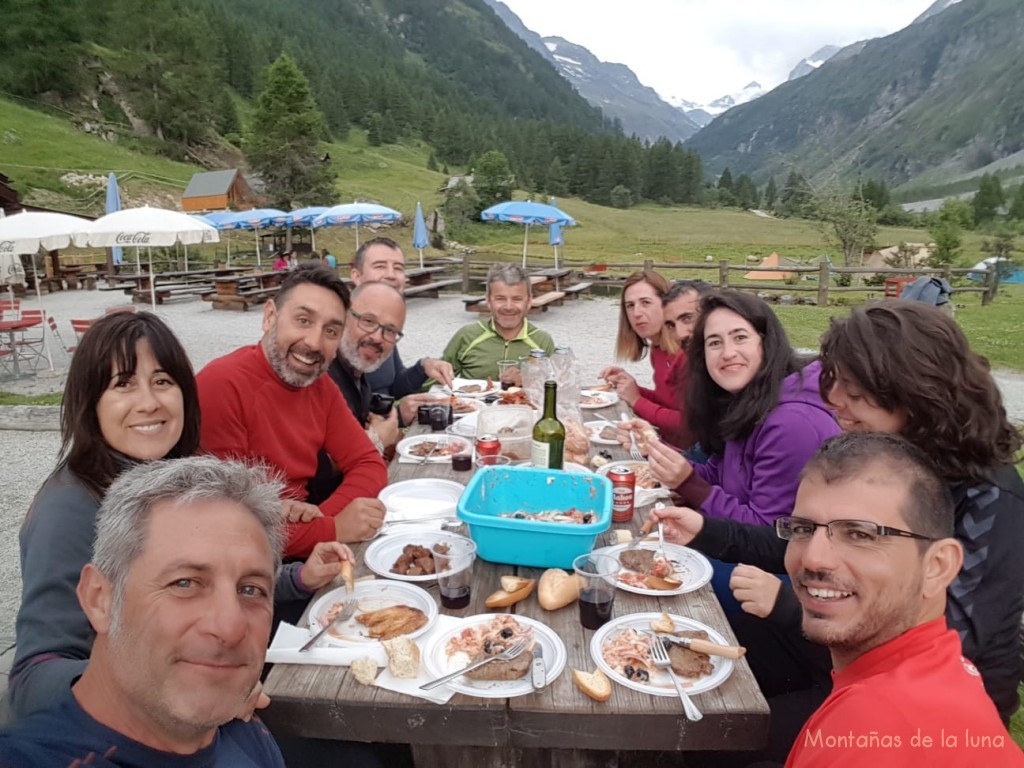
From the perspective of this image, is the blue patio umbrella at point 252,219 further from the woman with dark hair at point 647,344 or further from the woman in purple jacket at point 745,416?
the woman in purple jacket at point 745,416

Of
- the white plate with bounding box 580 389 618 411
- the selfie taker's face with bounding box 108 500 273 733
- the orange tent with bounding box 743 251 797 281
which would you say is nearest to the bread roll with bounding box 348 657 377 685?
the selfie taker's face with bounding box 108 500 273 733

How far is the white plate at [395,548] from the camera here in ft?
7.53

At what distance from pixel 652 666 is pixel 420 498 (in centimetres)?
152

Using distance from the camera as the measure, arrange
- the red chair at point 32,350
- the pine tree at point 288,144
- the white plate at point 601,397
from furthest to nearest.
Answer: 1. the pine tree at point 288,144
2. the red chair at point 32,350
3. the white plate at point 601,397

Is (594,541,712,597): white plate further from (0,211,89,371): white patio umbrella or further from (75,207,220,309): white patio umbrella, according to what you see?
(75,207,220,309): white patio umbrella

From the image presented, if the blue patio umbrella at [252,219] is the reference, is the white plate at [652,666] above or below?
below

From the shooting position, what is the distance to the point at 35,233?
11.7 metres

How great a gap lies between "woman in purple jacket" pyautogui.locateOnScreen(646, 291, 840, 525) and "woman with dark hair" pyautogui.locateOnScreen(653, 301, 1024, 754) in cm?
38

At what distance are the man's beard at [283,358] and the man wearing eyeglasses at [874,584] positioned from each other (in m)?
2.28

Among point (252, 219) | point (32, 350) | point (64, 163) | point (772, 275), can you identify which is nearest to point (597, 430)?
point (32, 350)

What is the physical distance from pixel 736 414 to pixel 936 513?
151cm

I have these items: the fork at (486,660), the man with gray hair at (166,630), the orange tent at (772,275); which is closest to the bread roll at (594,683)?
the fork at (486,660)

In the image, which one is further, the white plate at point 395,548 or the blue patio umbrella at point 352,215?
the blue patio umbrella at point 352,215

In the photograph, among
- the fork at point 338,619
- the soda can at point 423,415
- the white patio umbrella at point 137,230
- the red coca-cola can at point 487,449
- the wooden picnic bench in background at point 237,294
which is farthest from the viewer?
the wooden picnic bench in background at point 237,294
